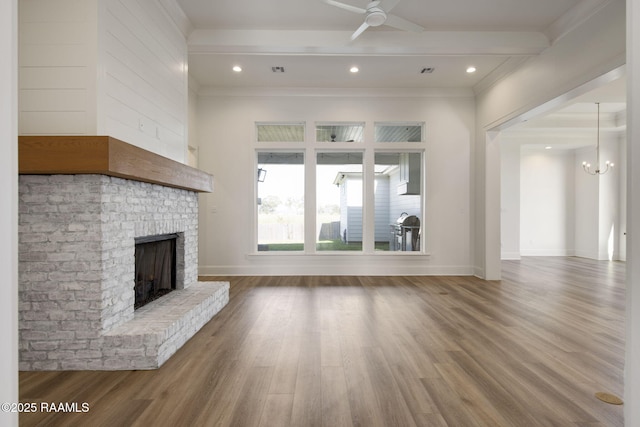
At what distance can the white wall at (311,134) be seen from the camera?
557cm

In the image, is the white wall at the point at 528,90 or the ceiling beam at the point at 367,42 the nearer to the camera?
the white wall at the point at 528,90

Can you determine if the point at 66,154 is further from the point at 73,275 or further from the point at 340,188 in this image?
the point at 340,188

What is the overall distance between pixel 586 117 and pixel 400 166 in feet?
14.8

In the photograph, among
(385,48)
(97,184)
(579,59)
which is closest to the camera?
(97,184)

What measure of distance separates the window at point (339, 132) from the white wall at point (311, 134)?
135mm

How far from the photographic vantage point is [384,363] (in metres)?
2.34

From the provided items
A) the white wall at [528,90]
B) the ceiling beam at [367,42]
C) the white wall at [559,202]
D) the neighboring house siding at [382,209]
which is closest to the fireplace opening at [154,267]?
the ceiling beam at [367,42]

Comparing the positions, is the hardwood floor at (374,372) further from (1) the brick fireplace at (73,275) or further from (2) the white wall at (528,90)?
(2) the white wall at (528,90)

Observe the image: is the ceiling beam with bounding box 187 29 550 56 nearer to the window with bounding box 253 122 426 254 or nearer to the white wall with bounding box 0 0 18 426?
the window with bounding box 253 122 426 254

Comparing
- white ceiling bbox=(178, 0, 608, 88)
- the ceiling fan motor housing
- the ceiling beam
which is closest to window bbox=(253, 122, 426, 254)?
white ceiling bbox=(178, 0, 608, 88)

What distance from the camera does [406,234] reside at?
5.83m

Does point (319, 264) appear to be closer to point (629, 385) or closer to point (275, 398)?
point (275, 398)

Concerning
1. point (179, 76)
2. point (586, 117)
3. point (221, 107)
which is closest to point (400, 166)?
A: point (221, 107)

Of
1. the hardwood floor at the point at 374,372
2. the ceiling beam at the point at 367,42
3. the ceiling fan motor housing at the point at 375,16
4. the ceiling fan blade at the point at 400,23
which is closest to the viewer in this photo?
the hardwood floor at the point at 374,372
